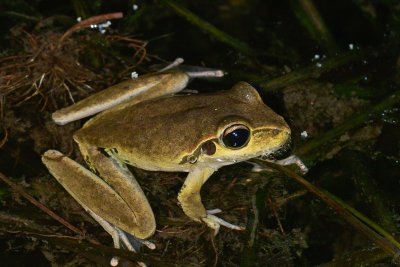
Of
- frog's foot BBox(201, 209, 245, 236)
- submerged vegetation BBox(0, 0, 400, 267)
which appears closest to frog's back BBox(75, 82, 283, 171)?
frog's foot BBox(201, 209, 245, 236)

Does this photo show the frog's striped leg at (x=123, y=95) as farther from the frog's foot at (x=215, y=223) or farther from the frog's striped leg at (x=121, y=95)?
the frog's foot at (x=215, y=223)

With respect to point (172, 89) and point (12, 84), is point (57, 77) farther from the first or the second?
point (172, 89)

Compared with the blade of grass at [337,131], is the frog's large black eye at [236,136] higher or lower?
higher

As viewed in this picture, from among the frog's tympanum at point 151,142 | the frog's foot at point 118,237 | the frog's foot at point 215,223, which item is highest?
the frog's tympanum at point 151,142

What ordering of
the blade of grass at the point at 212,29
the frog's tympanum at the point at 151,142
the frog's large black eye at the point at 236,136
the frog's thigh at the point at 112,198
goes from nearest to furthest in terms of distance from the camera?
the frog's large black eye at the point at 236,136 < the frog's tympanum at the point at 151,142 < the frog's thigh at the point at 112,198 < the blade of grass at the point at 212,29

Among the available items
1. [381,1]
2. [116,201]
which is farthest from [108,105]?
[381,1]

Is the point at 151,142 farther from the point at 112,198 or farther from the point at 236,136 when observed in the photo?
the point at 236,136

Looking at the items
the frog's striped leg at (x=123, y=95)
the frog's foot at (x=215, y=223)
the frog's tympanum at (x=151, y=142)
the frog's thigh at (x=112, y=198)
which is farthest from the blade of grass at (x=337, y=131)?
the frog's thigh at (x=112, y=198)

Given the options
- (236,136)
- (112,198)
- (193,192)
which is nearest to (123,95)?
(112,198)
